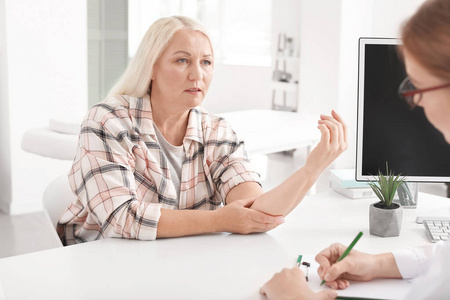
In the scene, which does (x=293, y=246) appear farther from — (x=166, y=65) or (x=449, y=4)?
(x=449, y=4)

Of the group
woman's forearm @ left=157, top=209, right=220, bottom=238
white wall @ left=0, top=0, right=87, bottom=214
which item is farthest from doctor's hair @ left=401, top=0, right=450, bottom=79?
white wall @ left=0, top=0, right=87, bottom=214

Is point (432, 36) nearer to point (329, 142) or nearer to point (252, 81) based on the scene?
point (329, 142)

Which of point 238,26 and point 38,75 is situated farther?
point 238,26

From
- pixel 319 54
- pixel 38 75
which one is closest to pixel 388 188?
pixel 38 75

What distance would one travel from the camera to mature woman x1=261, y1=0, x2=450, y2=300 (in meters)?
1.06

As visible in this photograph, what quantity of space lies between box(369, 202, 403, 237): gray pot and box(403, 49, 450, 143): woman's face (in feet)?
2.58

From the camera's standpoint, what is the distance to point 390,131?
209 centimetres

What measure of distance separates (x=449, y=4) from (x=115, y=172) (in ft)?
3.78

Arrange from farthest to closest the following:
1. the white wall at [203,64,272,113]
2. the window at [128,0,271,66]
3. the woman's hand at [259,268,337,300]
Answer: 1. the window at [128,0,271,66]
2. the white wall at [203,64,272,113]
3. the woman's hand at [259,268,337,300]

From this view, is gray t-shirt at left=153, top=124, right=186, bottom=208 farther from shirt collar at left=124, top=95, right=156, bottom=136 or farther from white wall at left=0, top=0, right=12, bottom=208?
white wall at left=0, top=0, right=12, bottom=208

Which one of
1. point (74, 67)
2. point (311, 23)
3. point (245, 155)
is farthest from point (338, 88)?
point (245, 155)

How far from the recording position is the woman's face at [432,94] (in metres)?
1.08

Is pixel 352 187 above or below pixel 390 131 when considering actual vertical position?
below

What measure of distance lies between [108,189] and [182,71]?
1.61ft
